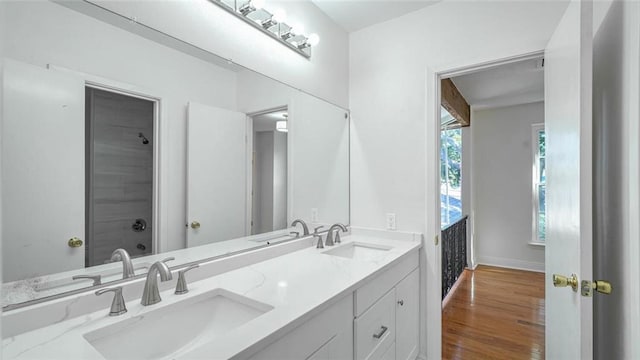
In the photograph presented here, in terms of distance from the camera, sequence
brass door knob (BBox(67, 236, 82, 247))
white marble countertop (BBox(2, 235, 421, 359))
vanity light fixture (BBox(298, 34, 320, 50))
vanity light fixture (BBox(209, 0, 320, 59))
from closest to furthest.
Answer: white marble countertop (BBox(2, 235, 421, 359)) → brass door knob (BBox(67, 236, 82, 247)) → vanity light fixture (BBox(209, 0, 320, 59)) → vanity light fixture (BBox(298, 34, 320, 50))

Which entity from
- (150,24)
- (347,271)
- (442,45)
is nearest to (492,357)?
(347,271)

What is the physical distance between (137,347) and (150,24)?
1.17 metres

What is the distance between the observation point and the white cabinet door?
5.57 ft

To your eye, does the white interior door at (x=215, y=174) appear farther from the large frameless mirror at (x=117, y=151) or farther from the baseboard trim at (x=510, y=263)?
the baseboard trim at (x=510, y=263)

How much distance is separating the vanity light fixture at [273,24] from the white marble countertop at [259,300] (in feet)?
4.13

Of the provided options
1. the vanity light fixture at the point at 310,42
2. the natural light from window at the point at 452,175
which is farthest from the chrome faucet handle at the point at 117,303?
the natural light from window at the point at 452,175

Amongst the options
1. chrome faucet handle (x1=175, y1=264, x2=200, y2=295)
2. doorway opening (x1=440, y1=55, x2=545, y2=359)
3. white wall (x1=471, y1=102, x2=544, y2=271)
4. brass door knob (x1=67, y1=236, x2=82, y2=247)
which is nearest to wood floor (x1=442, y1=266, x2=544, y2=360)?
doorway opening (x1=440, y1=55, x2=545, y2=359)

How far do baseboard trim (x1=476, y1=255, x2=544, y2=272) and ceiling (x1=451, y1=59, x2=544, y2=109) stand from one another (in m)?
2.24

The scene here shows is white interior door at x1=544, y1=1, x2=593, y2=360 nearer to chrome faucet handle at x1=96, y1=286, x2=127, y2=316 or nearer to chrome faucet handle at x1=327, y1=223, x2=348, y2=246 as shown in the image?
chrome faucet handle at x1=327, y1=223, x2=348, y2=246

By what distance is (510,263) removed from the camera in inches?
171

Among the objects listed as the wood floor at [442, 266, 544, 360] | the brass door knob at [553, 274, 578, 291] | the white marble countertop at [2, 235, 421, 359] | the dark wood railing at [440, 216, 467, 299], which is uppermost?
the brass door knob at [553, 274, 578, 291]

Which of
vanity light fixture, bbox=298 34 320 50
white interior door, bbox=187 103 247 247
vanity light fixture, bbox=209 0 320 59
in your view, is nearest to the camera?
white interior door, bbox=187 103 247 247

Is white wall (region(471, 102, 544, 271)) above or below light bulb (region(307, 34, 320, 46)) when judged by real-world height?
below

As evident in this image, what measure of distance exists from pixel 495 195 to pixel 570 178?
376 centimetres
